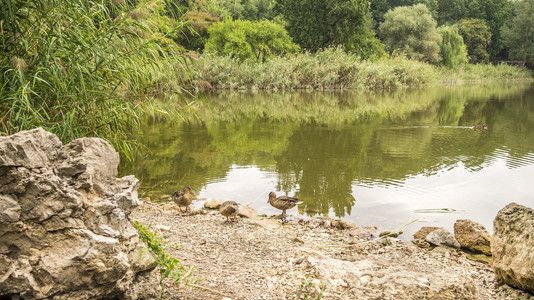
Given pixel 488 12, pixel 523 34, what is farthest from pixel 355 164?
pixel 488 12

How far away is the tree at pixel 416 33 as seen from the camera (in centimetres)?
5009

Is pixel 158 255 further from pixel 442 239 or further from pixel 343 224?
pixel 442 239

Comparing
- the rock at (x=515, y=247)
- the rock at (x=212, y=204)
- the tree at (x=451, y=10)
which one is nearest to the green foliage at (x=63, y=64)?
the rock at (x=212, y=204)

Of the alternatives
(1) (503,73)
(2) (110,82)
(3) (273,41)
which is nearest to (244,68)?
(3) (273,41)

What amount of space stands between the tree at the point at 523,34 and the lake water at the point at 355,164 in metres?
52.3

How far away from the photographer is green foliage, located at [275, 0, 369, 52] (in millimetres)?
41812

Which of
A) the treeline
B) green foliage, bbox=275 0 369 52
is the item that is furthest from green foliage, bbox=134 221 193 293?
green foliage, bbox=275 0 369 52

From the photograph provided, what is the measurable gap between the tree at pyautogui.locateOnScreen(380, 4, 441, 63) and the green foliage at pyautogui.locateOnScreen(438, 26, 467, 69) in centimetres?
96

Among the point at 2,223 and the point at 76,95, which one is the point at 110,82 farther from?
the point at 2,223

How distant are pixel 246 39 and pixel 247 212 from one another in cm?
3411

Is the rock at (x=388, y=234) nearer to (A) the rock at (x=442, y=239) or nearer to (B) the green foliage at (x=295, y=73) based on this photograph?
(A) the rock at (x=442, y=239)

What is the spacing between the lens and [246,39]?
38.8 meters

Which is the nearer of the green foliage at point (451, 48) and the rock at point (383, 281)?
the rock at point (383, 281)

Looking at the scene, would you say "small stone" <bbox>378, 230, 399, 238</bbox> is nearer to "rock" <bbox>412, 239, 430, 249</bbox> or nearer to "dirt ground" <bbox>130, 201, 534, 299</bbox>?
"dirt ground" <bbox>130, 201, 534, 299</bbox>
